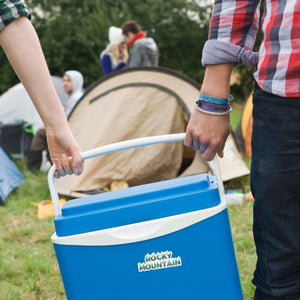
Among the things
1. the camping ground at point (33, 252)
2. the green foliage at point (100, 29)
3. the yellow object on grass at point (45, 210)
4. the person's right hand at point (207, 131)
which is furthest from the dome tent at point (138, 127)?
the green foliage at point (100, 29)

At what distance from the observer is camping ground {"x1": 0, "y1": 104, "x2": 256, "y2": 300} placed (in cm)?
183

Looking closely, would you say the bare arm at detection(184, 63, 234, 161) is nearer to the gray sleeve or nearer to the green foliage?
the gray sleeve

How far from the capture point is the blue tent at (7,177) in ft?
11.8

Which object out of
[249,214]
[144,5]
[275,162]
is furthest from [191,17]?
[275,162]

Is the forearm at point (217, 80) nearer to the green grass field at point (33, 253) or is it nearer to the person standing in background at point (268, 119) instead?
the person standing in background at point (268, 119)

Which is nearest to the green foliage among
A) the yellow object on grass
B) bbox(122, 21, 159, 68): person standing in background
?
bbox(122, 21, 159, 68): person standing in background

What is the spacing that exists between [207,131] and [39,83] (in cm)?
41

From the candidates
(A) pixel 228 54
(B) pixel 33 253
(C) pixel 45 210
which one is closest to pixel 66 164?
(A) pixel 228 54

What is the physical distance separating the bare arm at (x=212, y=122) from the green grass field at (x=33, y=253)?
0.96m

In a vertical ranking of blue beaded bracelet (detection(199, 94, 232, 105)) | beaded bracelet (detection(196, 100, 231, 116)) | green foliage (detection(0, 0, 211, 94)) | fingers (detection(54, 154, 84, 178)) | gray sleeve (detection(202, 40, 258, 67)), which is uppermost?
gray sleeve (detection(202, 40, 258, 67))

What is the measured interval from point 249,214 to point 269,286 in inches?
75.0

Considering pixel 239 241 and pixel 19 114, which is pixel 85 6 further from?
pixel 239 241

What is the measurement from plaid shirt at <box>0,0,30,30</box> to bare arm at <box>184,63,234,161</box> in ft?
1.38

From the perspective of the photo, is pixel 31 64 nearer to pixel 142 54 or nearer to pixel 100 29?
pixel 142 54
